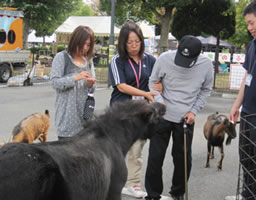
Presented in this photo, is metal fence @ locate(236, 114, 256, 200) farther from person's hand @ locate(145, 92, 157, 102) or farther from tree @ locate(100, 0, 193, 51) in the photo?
tree @ locate(100, 0, 193, 51)

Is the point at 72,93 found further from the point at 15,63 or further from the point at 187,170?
the point at 15,63

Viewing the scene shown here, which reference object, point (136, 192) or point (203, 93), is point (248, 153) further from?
point (136, 192)

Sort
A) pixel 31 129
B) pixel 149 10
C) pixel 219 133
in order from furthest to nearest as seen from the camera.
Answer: pixel 149 10, pixel 219 133, pixel 31 129

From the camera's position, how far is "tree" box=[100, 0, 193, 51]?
74.7 ft

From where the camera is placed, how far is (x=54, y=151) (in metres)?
2.68

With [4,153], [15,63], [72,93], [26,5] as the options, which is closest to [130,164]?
[72,93]

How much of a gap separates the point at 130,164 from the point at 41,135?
2.08 metres

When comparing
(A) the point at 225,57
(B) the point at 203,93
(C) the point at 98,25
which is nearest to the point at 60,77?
(B) the point at 203,93

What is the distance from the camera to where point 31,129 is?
571 cm

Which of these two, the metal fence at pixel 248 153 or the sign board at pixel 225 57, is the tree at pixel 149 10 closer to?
the sign board at pixel 225 57

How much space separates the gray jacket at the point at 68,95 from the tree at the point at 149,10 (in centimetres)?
1835

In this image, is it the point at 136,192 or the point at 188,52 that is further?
the point at 136,192

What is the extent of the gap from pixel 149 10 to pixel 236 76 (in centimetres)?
1195

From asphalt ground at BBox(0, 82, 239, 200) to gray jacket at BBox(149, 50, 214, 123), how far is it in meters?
1.06
